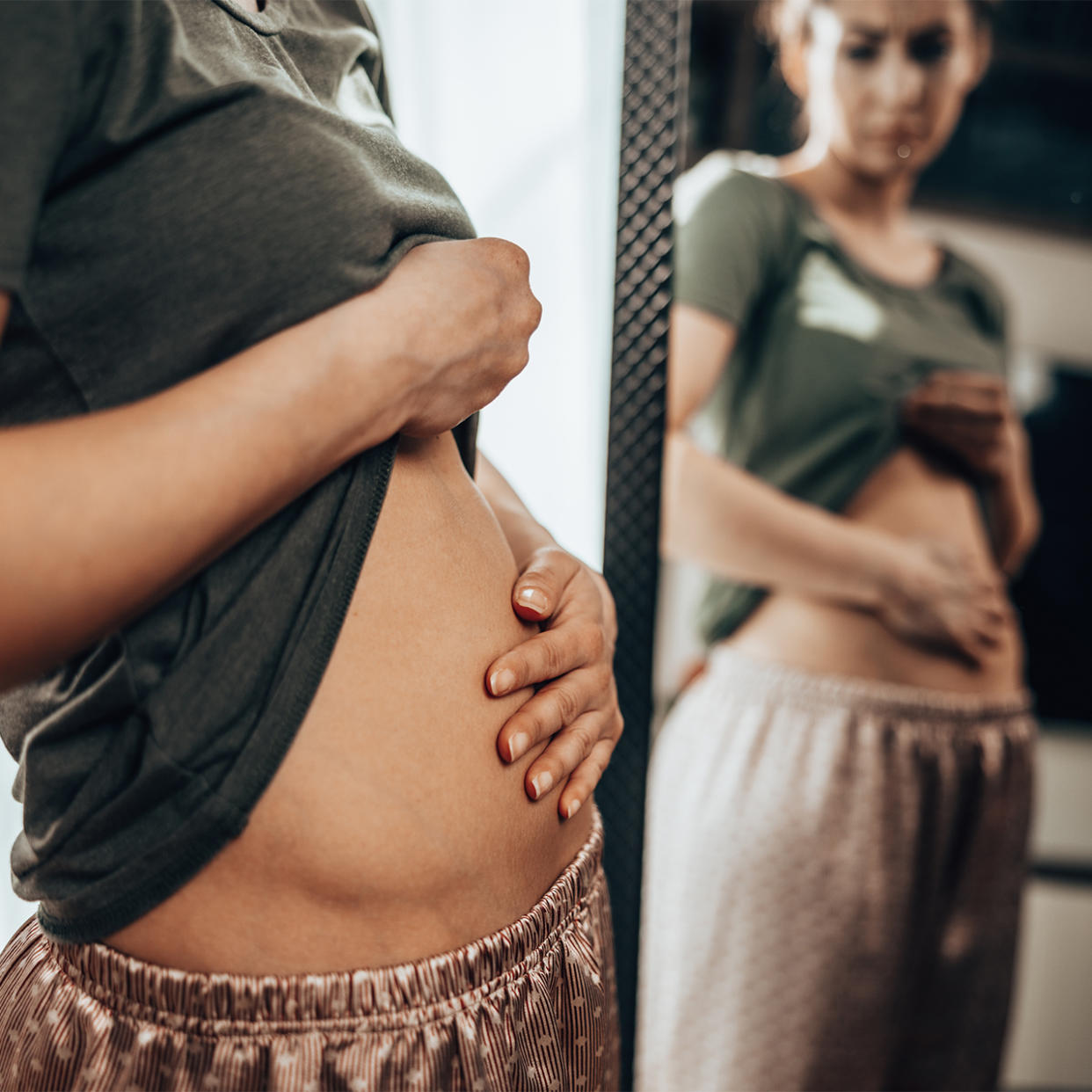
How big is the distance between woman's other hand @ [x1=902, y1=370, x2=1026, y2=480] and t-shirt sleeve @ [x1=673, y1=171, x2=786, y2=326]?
0.25m

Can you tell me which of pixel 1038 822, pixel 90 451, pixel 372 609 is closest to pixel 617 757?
pixel 372 609

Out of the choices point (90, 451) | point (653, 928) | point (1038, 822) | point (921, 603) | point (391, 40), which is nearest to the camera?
point (90, 451)

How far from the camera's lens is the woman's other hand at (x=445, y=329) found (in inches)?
15.6

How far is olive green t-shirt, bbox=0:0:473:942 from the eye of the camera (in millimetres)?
373

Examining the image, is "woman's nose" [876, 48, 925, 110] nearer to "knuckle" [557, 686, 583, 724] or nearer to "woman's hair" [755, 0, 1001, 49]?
"woman's hair" [755, 0, 1001, 49]

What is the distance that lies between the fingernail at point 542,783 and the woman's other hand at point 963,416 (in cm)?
84

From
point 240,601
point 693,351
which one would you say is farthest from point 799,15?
point 240,601

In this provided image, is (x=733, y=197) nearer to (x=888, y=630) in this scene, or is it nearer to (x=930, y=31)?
(x=930, y=31)

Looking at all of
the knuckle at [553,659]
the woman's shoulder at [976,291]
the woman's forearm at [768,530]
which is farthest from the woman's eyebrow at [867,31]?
the knuckle at [553,659]

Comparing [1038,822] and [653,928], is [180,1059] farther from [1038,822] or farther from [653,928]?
[1038,822]

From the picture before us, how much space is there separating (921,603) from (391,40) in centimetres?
85

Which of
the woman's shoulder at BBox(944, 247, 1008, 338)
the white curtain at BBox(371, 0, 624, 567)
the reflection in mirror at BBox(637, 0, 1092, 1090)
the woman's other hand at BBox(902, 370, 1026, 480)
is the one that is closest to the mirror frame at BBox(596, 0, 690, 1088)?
the white curtain at BBox(371, 0, 624, 567)

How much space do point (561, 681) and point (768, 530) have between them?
669mm

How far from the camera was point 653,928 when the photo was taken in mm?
1229
